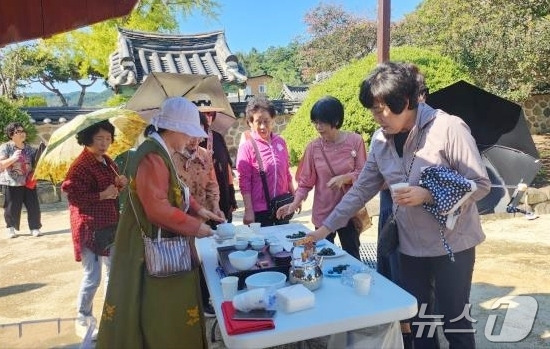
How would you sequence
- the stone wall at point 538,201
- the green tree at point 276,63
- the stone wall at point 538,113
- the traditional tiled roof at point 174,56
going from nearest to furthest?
1. the stone wall at point 538,201
2. the traditional tiled roof at point 174,56
3. the stone wall at point 538,113
4. the green tree at point 276,63

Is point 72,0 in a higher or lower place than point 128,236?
higher

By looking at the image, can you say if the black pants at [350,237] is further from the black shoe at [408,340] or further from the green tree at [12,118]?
the green tree at [12,118]

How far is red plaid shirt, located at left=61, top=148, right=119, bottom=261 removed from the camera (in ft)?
10.5

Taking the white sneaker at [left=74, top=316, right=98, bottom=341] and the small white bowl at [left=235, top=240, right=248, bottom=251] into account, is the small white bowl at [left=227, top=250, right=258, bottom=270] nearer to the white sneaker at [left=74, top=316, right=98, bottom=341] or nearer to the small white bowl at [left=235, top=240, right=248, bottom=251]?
the small white bowl at [left=235, top=240, right=248, bottom=251]

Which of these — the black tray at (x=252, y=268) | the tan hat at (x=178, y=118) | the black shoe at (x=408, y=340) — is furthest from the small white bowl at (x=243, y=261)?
the black shoe at (x=408, y=340)

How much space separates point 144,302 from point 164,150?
2.53ft

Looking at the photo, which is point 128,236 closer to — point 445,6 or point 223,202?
point 223,202

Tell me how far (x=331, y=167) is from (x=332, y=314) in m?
1.71

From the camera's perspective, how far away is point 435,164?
6.60ft

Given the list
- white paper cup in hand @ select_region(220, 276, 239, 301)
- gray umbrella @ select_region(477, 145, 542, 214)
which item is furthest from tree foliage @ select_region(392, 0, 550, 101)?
white paper cup in hand @ select_region(220, 276, 239, 301)

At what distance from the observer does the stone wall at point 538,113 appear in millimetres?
14961

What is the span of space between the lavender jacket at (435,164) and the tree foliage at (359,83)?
18.8 ft

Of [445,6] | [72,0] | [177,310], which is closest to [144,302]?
[177,310]

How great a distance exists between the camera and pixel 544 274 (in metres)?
4.29
